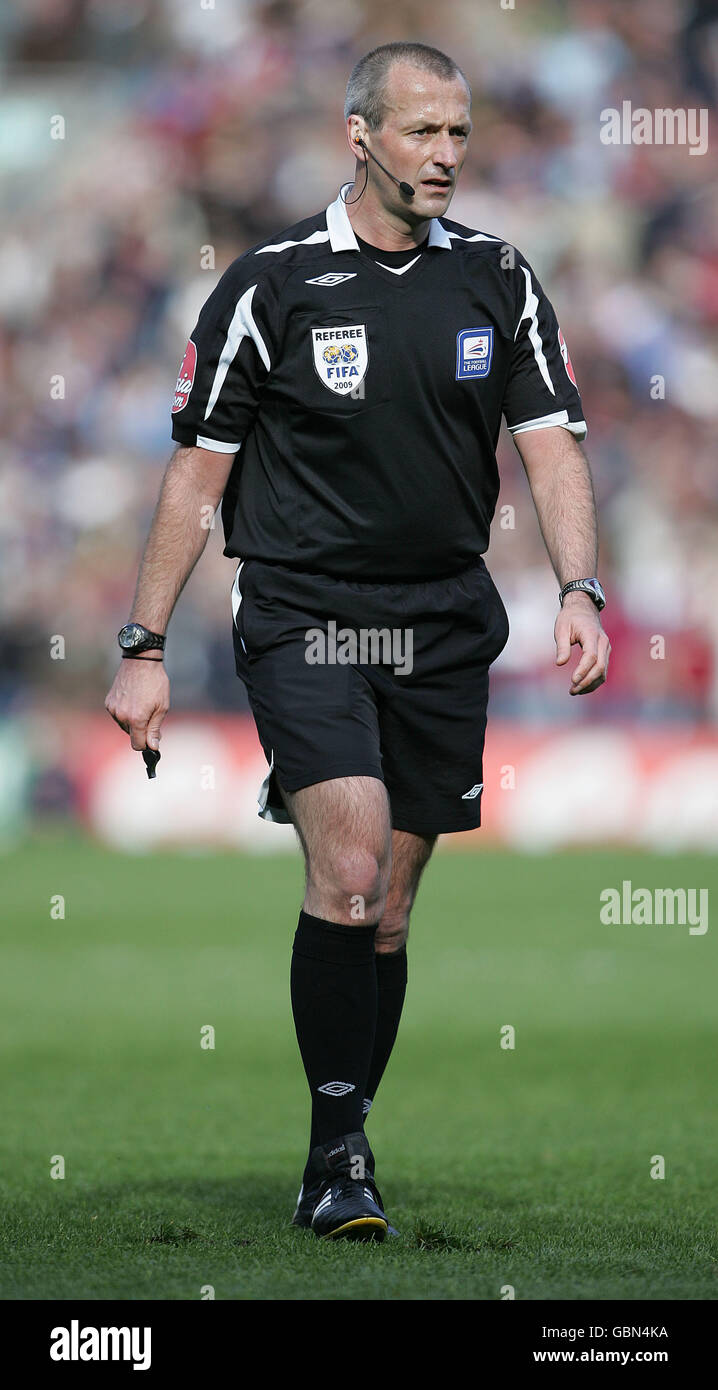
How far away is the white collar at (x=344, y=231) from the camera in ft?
12.8

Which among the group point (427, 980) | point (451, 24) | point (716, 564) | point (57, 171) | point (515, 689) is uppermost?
point (451, 24)

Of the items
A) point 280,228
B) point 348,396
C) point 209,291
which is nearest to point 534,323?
point 348,396

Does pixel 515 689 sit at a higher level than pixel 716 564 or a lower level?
lower

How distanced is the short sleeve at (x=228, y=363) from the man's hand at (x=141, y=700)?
490 mm

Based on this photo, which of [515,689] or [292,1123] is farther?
[515,689]

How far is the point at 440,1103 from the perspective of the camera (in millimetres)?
5840

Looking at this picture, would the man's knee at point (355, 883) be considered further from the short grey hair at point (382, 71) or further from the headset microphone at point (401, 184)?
the short grey hair at point (382, 71)

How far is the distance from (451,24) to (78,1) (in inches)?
179

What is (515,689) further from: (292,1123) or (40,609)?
(292,1123)

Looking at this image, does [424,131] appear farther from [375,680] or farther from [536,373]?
[375,680]

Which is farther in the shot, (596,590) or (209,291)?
(209,291)

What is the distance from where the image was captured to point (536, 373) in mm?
4066

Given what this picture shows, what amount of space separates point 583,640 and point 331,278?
0.93 metres
